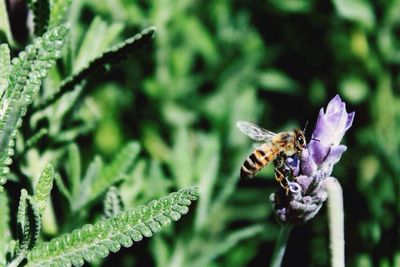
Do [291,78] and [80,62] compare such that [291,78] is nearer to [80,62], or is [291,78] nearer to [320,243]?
[320,243]

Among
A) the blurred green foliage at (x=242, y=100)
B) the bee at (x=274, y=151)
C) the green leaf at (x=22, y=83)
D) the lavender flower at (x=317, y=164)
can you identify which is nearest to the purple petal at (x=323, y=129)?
the lavender flower at (x=317, y=164)

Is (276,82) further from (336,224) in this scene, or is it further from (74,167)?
(336,224)

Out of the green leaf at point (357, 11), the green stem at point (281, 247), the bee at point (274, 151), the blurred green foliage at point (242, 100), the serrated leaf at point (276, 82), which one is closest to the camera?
the green stem at point (281, 247)

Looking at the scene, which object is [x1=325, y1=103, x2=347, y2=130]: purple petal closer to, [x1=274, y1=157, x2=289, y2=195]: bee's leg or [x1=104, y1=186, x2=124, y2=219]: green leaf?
[x1=274, y1=157, x2=289, y2=195]: bee's leg

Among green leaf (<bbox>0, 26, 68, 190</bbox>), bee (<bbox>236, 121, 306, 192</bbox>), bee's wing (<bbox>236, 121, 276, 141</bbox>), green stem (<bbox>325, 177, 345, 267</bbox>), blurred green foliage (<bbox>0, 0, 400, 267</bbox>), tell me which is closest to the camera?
green leaf (<bbox>0, 26, 68, 190</bbox>)

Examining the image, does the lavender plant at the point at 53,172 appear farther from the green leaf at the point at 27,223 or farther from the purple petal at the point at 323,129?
the purple petal at the point at 323,129

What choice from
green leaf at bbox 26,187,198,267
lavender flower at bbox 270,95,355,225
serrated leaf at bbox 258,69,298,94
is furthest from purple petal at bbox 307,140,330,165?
serrated leaf at bbox 258,69,298,94

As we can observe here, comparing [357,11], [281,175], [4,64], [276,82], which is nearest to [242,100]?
[276,82]

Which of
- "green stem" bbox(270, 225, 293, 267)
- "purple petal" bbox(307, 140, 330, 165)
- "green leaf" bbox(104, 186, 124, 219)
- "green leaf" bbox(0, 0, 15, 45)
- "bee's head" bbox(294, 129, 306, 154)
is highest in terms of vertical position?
"green leaf" bbox(0, 0, 15, 45)
